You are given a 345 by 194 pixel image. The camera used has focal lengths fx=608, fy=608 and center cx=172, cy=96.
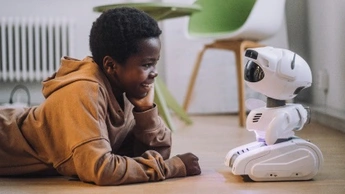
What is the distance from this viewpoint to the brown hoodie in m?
1.42

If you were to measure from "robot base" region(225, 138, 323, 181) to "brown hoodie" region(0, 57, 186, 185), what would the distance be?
176 mm

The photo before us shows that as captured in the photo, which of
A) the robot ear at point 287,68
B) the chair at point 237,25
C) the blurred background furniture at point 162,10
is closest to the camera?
the robot ear at point 287,68

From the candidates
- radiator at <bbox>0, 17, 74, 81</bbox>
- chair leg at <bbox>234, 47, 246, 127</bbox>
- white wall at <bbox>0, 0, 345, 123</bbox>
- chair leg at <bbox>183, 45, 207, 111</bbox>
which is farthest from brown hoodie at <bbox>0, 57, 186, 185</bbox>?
radiator at <bbox>0, 17, 74, 81</bbox>

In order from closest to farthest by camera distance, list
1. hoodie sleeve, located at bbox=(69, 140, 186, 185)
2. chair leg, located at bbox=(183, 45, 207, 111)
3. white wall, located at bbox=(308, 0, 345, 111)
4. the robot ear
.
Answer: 1. hoodie sleeve, located at bbox=(69, 140, 186, 185)
2. the robot ear
3. white wall, located at bbox=(308, 0, 345, 111)
4. chair leg, located at bbox=(183, 45, 207, 111)

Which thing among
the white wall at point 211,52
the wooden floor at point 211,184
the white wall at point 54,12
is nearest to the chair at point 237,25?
the white wall at point 211,52

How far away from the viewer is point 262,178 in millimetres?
1539

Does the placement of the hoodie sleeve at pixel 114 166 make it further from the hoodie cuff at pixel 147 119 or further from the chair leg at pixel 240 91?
the chair leg at pixel 240 91

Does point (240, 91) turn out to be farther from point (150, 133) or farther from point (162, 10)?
point (150, 133)

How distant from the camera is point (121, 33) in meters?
1.51

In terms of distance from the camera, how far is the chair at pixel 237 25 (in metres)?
3.06

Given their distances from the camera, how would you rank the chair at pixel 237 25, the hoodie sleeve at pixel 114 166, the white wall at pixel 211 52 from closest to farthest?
the hoodie sleeve at pixel 114 166, the white wall at pixel 211 52, the chair at pixel 237 25

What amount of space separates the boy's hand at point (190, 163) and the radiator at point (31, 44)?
2.40 meters

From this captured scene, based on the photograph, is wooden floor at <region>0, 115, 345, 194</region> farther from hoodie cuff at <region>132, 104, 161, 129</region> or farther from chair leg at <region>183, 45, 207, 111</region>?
chair leg at <region>183, 45, 207, 111</region>

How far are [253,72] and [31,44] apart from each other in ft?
8.38
